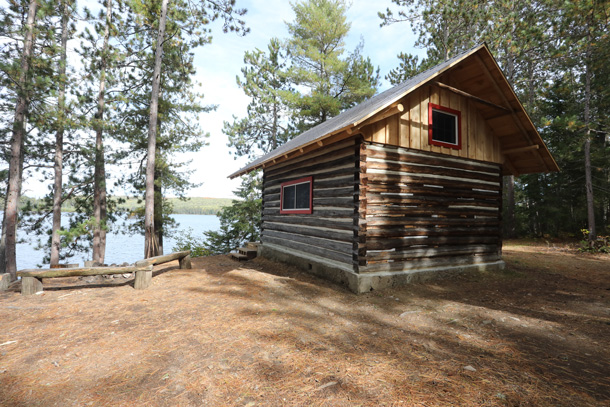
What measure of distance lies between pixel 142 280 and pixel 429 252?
7.77m

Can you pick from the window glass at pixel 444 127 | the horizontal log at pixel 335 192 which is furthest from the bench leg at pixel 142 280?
the window glass at pixel 444 127

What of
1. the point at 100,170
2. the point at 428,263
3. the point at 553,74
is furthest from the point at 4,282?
the point at 553,74

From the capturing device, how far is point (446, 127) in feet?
26.6

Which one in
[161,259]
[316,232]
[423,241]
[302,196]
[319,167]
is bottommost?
[161,259]

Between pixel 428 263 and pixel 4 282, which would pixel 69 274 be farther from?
pixel 428 263

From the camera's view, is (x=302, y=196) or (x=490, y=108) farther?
(x=302, y=196)

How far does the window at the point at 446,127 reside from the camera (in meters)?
7.88

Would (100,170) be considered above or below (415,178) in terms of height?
above

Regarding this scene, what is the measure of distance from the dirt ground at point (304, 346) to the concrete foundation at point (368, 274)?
28 centimetres

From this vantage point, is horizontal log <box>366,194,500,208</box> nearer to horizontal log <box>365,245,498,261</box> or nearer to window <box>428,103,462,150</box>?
horizontal log <box>365,245,498,261</box>

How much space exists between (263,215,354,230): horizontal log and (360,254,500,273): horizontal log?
3.80ft

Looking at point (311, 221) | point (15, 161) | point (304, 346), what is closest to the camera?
point (304, 346)

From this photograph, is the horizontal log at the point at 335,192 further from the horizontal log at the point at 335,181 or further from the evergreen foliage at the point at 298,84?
the evergreen foliage at the point at 298,84

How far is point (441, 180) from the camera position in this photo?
7.92 m
